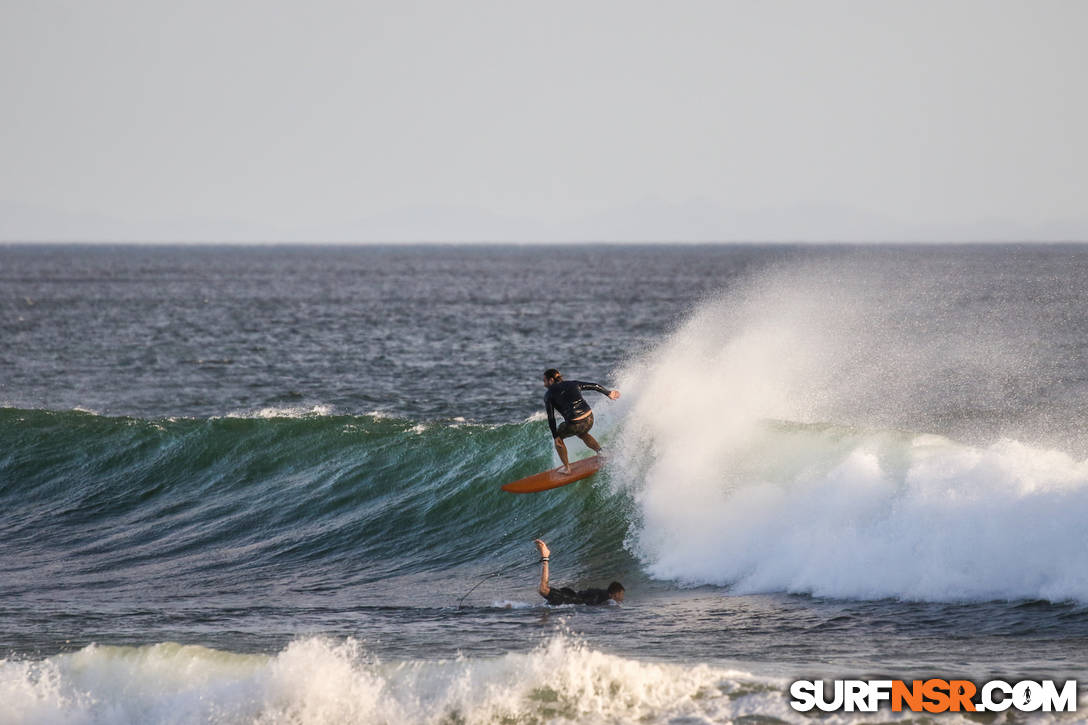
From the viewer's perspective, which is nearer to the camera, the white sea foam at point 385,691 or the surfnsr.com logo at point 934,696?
the surfnsr.com logo at point 934,696

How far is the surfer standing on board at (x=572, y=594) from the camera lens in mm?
14668

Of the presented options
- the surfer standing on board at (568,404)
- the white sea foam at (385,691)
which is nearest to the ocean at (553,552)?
the white sea foam at (385,691)

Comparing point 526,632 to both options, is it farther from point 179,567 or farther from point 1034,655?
point 179,567

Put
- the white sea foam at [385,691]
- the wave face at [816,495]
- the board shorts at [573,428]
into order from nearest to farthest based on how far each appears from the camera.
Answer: the white sea foam at [385,691], the wave face at [816,495], the board shorts at [573,428]

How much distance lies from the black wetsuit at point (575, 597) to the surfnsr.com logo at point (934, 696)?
4.24 m

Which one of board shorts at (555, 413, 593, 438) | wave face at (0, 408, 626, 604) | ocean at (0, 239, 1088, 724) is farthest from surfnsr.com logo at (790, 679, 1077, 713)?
wave face at (0, 408, 626, 604)

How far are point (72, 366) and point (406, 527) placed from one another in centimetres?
3220

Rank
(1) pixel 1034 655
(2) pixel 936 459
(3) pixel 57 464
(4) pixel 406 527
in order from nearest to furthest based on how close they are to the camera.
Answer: (1) pixel 1034 655, (2) pixel 936 459, (4) pixel 406 527, (3) pixel 57 464

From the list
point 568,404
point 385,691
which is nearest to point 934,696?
point 385,691

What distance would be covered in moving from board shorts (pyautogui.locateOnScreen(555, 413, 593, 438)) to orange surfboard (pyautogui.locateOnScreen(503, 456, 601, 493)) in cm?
142

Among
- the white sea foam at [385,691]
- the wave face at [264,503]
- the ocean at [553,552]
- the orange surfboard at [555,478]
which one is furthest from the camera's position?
the orange surfboard at [555,478]

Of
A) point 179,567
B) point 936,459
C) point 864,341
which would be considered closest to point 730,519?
point 936,459

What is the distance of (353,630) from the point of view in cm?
1411

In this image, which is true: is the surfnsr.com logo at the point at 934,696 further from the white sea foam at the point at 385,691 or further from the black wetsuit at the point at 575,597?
the black wetsuit at the point at 575,597
